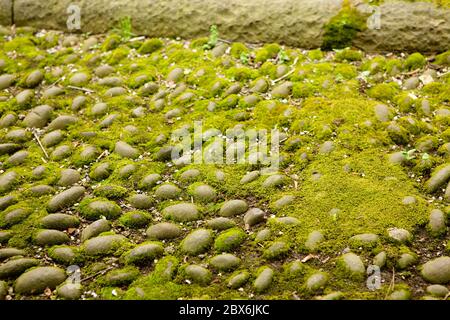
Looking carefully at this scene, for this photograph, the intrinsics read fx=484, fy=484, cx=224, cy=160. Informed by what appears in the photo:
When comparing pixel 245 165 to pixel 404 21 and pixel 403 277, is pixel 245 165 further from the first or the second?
pixel 404 21

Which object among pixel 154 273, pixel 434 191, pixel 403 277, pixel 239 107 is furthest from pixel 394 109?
pixel 154 273

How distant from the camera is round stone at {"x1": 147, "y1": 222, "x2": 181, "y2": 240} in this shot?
2.86m

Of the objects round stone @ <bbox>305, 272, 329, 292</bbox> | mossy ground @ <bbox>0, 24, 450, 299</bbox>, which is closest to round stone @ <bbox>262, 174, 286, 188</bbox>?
mossy ground @ <bbox>0, 24, 450, 299</bbox>

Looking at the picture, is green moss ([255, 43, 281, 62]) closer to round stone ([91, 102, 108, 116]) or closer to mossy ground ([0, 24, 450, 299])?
mossy ground ([0, 24, 450, 299])

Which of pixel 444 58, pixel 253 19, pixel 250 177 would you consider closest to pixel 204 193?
pixel 250 177

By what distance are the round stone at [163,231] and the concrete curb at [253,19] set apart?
A: 2.58 metres

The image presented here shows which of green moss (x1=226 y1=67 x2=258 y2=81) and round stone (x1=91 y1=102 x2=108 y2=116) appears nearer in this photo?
round stone (x1=91 y1=102 x2=108 y2=116)

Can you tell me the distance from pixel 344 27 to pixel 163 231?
2821mm

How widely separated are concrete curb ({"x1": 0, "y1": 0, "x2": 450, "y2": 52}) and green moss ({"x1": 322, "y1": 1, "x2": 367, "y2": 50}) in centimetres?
5

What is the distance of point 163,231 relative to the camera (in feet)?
9.40

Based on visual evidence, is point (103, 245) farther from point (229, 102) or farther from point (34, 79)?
point (34, 79)

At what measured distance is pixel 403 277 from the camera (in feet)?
8.36

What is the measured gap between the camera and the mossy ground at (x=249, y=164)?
267 cm

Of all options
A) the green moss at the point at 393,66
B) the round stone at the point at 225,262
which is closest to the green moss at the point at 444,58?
the green moss at the point at 393,66
